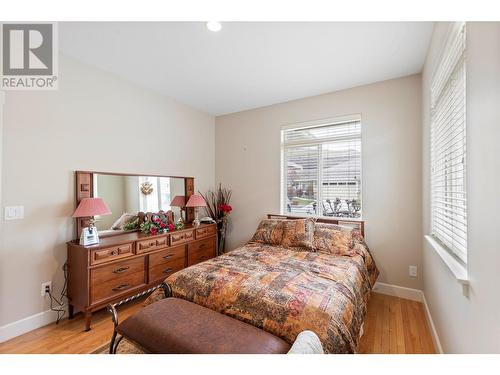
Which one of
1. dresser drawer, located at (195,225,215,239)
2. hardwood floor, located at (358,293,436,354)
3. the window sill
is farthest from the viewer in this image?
dresser drawer, located at (195,225,215,239)

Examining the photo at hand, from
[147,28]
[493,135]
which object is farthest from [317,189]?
[147,28]

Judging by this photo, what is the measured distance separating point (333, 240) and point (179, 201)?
234 centimetres

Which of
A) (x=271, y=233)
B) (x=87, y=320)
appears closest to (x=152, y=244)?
(x=87, y=320)

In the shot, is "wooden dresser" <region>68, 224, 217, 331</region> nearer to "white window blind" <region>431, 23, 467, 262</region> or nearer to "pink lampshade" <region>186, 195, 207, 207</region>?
"pink lampshade" <region>186, 195, 207, 207</region>

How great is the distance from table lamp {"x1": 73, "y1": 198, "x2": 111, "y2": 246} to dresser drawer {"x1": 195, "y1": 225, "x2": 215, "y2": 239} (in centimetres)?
128

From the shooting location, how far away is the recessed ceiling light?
1.79 metres

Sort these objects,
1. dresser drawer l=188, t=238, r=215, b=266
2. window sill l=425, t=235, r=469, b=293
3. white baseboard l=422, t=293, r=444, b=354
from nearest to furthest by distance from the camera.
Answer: window sill l=425, t=235, r=469, b=293 < white baseboard l=422, t=293, r=444, b=354 < dresser drawer l=188, t=238, r=215, b=266

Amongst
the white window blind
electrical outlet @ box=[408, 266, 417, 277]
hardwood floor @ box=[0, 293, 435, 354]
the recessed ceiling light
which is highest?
the recessed ceiling light

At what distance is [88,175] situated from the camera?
2.40 m

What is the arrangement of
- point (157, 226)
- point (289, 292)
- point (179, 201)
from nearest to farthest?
1. point (289, 292)
2. point (157, 226)
3. point (179, 201)

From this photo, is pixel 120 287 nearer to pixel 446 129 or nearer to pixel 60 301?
pixel 60 301

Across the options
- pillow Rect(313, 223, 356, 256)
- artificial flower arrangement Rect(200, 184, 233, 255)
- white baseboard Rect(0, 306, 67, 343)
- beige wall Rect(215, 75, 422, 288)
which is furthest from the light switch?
beige wall Rect(215, 75, 422, 288)

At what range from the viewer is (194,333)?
127cm

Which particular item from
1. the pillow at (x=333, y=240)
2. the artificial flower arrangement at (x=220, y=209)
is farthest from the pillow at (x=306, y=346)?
the artificial flower arrangement at (x=220, y=209)
